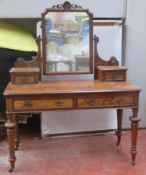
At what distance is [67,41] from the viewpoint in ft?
7.94

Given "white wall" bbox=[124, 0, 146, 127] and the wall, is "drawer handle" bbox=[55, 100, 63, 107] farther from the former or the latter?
"white wall" bbox=[124, 0, 146, 127]

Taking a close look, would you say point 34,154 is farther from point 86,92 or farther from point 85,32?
point 85,32

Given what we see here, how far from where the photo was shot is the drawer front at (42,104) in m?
2.07

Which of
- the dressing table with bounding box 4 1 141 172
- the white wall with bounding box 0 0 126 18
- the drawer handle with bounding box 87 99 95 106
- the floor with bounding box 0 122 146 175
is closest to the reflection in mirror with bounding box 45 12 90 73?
the dressing table with bounding box 4 1 141 172

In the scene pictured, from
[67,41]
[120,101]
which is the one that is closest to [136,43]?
[67,41]

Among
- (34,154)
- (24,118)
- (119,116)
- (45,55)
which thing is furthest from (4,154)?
(119,116)

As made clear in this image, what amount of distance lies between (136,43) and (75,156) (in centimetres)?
122

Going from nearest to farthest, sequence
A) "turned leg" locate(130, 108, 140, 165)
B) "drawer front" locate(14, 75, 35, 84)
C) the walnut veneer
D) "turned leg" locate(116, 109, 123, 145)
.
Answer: the walnut veneer
"turned leg" locate(130, 108, 140, 165)
"drawer front" locate(14, 75, 35, 84)
"turned leg" locate(116, 109, 123, 145)

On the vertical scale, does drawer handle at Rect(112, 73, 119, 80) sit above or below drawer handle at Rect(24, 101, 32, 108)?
above

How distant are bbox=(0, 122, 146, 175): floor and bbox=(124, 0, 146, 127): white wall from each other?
1.88 ft

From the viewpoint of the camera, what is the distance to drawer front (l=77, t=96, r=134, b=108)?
7.00 ft

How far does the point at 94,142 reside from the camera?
276 centimetres

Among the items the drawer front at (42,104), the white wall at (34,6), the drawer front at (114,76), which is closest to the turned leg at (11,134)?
the drawer front at (42,104)

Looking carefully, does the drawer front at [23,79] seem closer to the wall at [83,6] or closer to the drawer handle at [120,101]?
the wall at [83,6]
